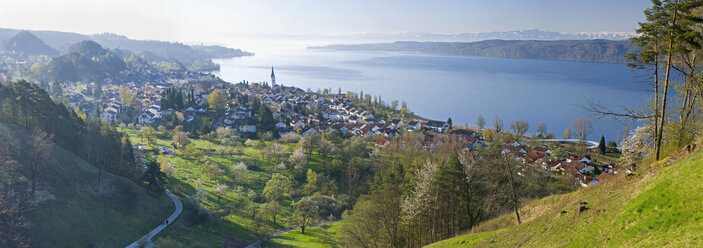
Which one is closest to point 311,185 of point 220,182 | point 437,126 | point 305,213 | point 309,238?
point 305,213

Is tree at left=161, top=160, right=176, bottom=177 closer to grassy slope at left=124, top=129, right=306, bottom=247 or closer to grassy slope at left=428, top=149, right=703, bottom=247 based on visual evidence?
grassy slope at left=124, top=129, right=306, bottom=247

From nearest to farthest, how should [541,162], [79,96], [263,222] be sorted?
[263,222] < [541,162] < [79,96]

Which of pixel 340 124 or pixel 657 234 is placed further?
pixel 340 124

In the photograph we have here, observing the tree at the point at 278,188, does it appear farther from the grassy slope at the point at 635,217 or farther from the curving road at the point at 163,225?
the grassy slope at the point at 635,217

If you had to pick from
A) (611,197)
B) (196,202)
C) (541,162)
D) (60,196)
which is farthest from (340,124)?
(611,197)

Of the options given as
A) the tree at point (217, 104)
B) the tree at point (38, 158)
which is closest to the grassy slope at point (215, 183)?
the tree at point (38, 158)

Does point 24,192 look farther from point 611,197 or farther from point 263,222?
point 611,197

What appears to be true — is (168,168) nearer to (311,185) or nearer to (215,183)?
(215,183)

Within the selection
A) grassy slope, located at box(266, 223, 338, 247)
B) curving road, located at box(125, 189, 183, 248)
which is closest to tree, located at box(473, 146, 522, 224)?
grassy slope, located at box(266, 223, 338, 247)
